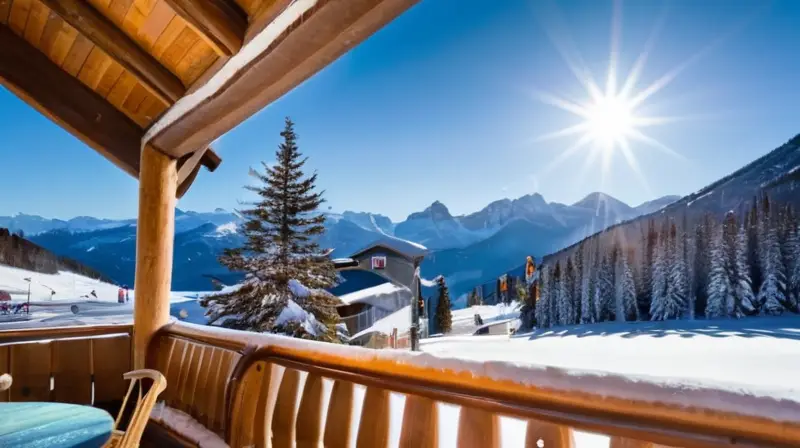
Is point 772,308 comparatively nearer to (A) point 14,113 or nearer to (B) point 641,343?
(B) point 641,343

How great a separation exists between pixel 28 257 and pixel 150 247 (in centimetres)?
729

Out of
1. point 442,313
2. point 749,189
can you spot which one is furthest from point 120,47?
point 442,313

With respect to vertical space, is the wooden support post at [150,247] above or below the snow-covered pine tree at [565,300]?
above

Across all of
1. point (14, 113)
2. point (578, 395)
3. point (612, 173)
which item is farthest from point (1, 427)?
point (612, 173)

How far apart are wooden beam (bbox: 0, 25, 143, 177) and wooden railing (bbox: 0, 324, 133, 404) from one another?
4.71 ft

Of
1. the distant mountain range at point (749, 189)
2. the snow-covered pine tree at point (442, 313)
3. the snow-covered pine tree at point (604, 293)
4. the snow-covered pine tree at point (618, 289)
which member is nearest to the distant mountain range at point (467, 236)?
the distant mountain range at point (749, 189)

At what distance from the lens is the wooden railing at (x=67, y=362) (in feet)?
10.9

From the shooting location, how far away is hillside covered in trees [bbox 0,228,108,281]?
315 inches

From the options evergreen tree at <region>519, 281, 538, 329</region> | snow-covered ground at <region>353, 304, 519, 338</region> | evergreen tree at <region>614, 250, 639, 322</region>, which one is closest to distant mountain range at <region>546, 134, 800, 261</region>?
evergreen tree at <region>614, 250, 639, 322</region>

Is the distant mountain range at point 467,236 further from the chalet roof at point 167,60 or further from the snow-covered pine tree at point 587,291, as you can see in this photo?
the snow-covered pine tree at point 587,291

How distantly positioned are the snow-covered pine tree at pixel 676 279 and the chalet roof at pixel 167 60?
2141cm

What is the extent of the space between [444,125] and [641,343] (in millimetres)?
17828

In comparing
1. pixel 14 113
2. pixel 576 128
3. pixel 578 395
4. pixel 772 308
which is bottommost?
pixel 772 308

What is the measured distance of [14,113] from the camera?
10.5 metres
